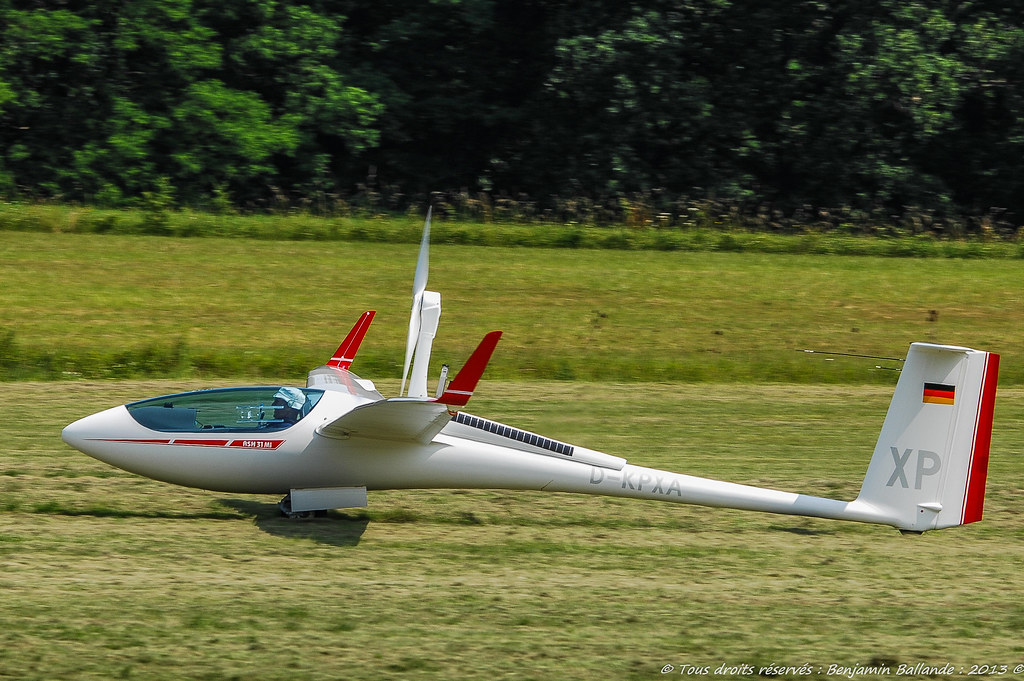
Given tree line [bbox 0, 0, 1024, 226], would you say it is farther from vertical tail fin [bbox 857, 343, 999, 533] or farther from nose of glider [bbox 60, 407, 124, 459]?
vertical tail fin [bbox 857, 343, 999, 533]

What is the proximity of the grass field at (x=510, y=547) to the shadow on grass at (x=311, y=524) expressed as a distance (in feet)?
0.10

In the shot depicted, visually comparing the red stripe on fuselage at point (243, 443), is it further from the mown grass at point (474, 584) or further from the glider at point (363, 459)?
the mown grass at point (474, 584)

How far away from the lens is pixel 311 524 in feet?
31.9

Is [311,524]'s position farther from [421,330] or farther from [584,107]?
[584,107]

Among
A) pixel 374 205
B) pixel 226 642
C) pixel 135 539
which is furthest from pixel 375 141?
pixel 226 642

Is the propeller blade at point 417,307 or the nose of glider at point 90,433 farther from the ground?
the propeller blade at point 417,307

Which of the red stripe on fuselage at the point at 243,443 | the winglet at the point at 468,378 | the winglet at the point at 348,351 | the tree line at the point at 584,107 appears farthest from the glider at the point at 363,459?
the tree line at the point at 584,107

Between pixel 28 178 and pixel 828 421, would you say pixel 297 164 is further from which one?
pixel 828 421

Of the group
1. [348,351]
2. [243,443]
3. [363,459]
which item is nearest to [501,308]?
[348,351]

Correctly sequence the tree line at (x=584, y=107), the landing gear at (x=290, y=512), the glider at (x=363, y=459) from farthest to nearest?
1. the tree line at (x=584, y=107)
2. the landing gear at (x=290, y=512)
3. the glider at (x=363, y=459)

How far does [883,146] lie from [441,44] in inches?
539

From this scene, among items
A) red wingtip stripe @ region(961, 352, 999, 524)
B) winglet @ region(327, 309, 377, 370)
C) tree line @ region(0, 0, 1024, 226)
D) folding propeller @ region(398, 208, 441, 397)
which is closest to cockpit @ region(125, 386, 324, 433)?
folding propeller @ region(398, 208, 441, 397)

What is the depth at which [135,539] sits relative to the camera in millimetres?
9094

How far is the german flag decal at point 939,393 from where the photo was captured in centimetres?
889
